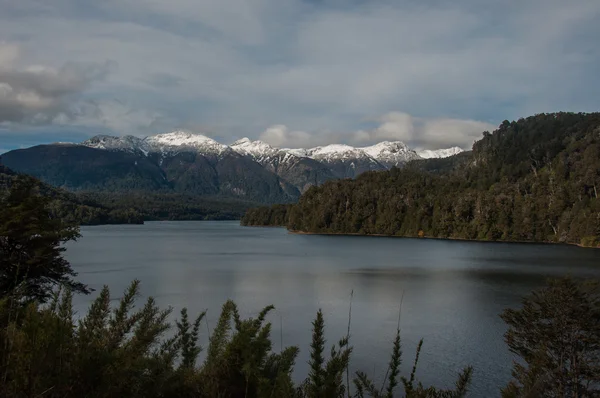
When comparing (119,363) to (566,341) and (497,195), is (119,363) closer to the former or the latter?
(566,341)

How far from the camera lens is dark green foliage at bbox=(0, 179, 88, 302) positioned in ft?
59.5

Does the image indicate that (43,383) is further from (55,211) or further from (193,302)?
(55,211)

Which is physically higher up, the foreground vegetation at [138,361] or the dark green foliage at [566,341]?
the foreground vegetation at [138,361]

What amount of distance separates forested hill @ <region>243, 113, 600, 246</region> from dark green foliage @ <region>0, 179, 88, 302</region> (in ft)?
332

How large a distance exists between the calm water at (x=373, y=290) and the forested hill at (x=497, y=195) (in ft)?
125

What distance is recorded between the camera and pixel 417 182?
16488cm

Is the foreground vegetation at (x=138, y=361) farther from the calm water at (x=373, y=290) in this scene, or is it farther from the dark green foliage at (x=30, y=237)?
the dark green foliage at (x=30, y=237)

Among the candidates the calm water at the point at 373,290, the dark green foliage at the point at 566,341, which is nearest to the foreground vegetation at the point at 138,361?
the calm water at the point at 373,290

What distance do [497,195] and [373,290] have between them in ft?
319

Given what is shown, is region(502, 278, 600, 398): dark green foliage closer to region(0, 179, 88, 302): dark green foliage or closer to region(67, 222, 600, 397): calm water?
region(67, 222, 600, 397): calm water

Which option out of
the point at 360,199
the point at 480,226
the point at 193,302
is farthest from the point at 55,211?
the point at 193,302

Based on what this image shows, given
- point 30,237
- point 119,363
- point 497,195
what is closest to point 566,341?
point 119,363

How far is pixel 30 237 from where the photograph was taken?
65.2 feet

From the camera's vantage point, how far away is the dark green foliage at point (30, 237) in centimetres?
1812
